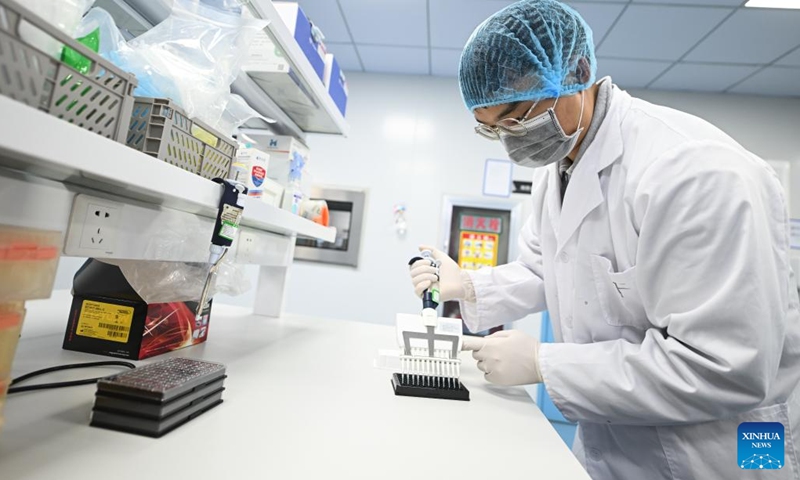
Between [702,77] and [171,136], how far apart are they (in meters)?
3.38

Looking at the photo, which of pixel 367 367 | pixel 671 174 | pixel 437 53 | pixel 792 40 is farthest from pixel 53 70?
pixel 792 40

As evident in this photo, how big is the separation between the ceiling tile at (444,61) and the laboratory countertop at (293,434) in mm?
2423

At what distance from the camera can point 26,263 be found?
0.38m

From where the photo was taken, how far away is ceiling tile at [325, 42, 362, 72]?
8.99ft

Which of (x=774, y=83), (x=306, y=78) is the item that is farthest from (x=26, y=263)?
(x=774, y=83)

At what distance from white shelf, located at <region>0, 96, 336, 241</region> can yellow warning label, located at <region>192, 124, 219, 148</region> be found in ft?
0.32

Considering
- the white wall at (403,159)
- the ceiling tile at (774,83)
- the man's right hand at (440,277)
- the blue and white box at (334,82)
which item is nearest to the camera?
the man's right hand at (440,277)

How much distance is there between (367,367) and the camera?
0.87 m

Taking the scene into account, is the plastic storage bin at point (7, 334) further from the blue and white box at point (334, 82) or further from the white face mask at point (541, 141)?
the blue and white box at point (334, 82)

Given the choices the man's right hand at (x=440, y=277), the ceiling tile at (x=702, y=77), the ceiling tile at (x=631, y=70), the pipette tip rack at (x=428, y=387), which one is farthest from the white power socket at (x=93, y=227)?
the ceiling tile at (x=702, y=77)

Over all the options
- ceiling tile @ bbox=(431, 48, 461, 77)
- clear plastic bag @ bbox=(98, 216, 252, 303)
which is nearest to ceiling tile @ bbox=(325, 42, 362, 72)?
ceiling tile @ bbox=(431, 48, 461, 77)

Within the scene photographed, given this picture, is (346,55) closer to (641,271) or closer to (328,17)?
(328,17)

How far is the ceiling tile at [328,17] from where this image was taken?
7.64ft

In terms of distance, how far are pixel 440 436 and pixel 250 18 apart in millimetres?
820
